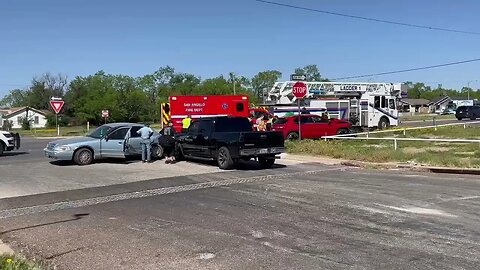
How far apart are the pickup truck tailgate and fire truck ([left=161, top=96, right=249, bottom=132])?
10896 mm

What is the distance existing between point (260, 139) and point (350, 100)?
819 inches

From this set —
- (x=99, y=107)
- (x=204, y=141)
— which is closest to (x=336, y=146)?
(x=204, y=141)

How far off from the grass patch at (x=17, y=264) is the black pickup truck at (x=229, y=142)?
10213 millimetres

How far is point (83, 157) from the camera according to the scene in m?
18.0

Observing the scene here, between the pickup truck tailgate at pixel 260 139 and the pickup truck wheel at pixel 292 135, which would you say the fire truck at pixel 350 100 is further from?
the pickup truck tailgate at pixel 260 139

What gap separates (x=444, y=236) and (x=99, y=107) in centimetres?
9871

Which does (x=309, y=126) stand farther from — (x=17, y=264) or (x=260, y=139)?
(x=17, y=264)

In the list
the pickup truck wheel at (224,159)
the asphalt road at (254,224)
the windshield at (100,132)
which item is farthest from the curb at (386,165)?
the windshield at (100,132)

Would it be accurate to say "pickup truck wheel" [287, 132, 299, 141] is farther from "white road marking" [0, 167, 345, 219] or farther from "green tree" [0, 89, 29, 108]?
"green tree" [0, 89, 29, 108]

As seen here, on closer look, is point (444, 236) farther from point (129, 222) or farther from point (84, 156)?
point (84, 156)

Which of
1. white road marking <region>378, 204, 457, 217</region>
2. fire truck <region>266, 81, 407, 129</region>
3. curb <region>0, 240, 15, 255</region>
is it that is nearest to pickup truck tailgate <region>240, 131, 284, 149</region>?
white road marking <region>378, 204, 457, 217</region>

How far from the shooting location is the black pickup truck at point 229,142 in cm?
1596

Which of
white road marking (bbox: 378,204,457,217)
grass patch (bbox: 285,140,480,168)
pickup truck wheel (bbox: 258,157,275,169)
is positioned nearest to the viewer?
white road marking (bbox: 378,204,457,217)

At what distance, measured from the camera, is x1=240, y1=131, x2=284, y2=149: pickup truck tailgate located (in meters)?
15.9
